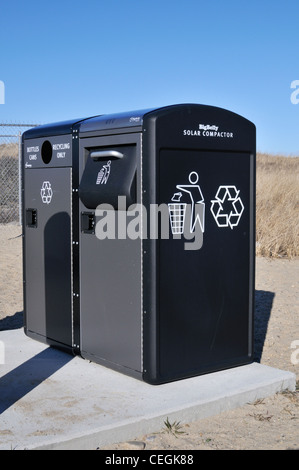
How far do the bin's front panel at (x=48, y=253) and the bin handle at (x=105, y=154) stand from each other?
13.4 inches

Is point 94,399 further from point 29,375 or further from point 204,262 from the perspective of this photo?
point 204,262

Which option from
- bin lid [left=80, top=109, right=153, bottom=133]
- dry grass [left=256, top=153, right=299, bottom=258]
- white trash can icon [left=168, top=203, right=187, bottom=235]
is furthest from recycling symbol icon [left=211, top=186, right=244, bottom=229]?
dry grass [left=256, top=153, right=299, bottom=258]

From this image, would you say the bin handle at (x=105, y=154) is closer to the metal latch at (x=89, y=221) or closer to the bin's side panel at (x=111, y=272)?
the bin's side panel at (x=111, y=272)

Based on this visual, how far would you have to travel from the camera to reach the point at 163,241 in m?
3.84

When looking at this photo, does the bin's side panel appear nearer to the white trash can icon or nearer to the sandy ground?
the white trash can icon

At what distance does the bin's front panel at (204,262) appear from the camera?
3.87m

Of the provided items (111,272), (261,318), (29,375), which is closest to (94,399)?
(29,375)

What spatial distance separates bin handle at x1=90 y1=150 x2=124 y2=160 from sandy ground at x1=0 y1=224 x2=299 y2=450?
5.15 ft

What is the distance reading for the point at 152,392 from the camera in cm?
379

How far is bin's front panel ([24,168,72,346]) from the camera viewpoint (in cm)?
450

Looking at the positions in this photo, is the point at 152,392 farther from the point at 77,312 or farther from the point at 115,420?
the point at 77,312

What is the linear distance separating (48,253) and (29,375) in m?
0.93

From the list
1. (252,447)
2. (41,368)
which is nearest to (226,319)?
(252,447)

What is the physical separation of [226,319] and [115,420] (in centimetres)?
111
